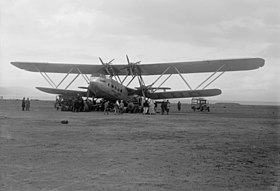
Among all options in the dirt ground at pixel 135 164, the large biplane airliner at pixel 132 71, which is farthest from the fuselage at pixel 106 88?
the dirt ground at pixel 135 164

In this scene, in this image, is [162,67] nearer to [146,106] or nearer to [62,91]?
[146,106]

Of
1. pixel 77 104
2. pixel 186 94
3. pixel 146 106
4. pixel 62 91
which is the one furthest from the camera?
pixel 62 91

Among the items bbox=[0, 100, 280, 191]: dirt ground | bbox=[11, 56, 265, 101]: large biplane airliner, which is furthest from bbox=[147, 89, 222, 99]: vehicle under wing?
bbox=[0, 100, 280, 191]: dirt ground

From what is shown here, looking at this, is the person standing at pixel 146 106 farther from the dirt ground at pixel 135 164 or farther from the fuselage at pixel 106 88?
the dirt ground at pixel 135 164

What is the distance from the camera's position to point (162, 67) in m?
29.8

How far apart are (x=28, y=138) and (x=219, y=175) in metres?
6.03

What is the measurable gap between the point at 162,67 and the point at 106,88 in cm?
561

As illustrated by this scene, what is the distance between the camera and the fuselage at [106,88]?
1054 inches

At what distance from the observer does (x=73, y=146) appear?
27.2ft

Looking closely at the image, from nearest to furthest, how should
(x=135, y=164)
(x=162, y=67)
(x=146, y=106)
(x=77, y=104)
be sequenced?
(x=135, y=164) < (x=77, y=104) < (x=146, y=106) < (x=162, y=67)

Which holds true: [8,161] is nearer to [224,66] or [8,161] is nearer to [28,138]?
[28,138]

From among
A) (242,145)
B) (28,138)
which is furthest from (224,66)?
(28,138)

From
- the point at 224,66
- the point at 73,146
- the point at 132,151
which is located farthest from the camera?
the point at 224,66

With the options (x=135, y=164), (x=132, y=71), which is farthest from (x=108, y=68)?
(x=135, y=164)
